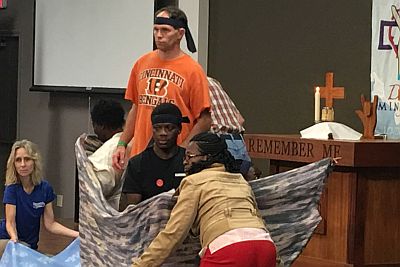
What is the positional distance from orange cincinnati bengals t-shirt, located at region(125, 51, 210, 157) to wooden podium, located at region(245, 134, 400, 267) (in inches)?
53.9

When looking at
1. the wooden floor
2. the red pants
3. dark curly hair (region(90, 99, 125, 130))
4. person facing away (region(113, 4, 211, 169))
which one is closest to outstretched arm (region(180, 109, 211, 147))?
person facing away (region(113, 4, 211, 169))

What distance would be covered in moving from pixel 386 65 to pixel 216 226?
381cm

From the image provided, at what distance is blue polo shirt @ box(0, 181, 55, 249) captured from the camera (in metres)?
6.18

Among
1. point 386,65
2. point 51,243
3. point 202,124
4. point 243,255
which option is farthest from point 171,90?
point 51,243

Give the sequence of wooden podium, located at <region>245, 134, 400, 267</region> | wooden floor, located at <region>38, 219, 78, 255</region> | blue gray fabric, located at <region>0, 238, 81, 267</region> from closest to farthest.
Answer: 1. blue gray fabric, located at <region>0, 238, 81, 267</region>
2. wooden podium, located at <region>245, 134, 400, 267</region>
3. wooden floor, located at <region>38, 219, 78, 255</region>

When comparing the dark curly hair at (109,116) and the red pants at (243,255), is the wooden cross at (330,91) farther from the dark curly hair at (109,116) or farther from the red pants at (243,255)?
the red pants at (243,255)

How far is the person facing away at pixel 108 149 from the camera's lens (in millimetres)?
4895

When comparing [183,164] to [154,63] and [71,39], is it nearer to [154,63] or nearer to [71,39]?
[154,63]

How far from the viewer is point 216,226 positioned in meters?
4.06

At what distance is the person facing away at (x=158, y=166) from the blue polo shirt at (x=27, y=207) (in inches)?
69.0

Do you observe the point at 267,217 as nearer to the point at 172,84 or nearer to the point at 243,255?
the point at 243,255

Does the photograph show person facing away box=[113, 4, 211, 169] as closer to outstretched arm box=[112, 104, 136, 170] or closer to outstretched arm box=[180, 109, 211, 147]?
outstretched arm box=[180, 109, 211, 147]

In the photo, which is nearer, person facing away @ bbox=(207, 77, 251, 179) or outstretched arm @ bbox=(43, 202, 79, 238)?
person facing away @ bbox=(207, 77, 251, 179)

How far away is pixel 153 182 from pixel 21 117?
23.9ft
